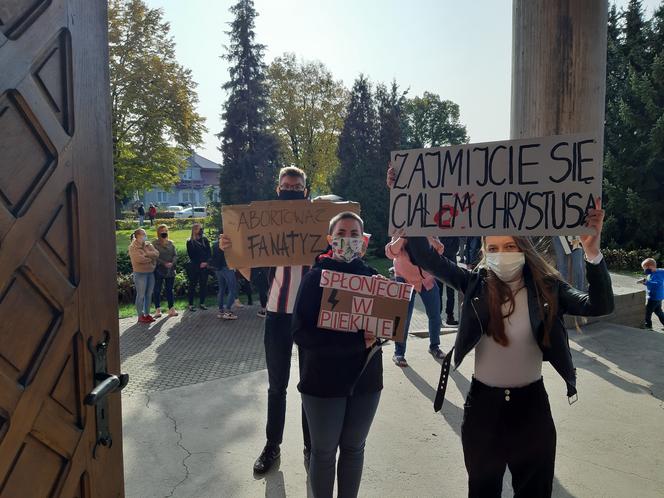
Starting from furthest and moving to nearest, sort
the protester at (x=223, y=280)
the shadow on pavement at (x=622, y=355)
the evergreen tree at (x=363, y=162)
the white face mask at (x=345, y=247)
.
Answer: the evergreen tree at (x=363, y=162) → the protester at (x=223, y=280) → the shadow on pavement at (x=622, y=355) → the white face mask at (x=345, y=247)

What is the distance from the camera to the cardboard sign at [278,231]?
13.0 ft

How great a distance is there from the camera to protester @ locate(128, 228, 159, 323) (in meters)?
9.59

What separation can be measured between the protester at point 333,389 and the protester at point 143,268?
743cm

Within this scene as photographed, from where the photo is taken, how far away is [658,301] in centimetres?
968

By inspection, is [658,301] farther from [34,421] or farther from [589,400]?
[34,421]

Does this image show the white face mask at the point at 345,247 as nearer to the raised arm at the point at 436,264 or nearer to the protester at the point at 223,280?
the raised arm at the point at 436,264

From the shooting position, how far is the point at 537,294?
2676 millimetres

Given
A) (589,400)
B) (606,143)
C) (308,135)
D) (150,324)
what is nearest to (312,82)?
(308,135)

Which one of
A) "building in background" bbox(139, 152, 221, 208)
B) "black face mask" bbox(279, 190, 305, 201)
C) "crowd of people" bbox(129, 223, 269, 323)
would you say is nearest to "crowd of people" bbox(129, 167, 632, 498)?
"black face mask" bbox(279, 190, 305, 201)

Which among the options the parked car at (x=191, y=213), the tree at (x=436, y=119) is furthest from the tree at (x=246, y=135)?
the tree at (x=436, y=119)

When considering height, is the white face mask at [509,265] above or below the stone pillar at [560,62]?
below

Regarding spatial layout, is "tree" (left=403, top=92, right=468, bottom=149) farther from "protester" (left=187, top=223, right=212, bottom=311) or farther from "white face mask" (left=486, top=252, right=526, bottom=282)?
"white face mask" (left=486, top=252, right=526, bottom=282)

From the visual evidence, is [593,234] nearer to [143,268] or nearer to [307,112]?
[143,268]

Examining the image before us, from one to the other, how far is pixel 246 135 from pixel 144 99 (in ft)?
21.3
